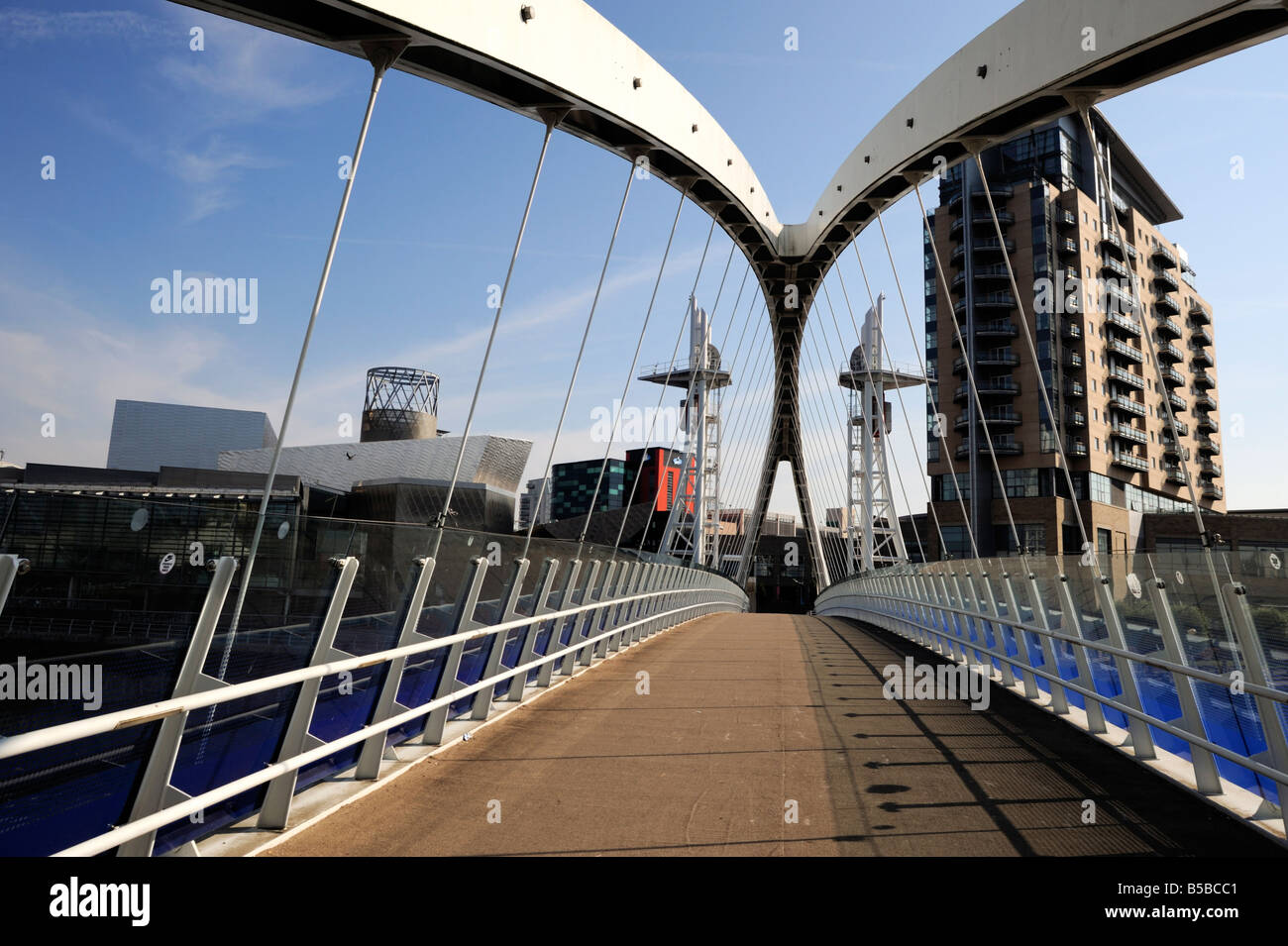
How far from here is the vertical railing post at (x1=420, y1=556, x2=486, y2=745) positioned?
21.1ft

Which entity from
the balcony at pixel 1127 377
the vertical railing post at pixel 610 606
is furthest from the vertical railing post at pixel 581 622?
the balcony at pixel 1127 377

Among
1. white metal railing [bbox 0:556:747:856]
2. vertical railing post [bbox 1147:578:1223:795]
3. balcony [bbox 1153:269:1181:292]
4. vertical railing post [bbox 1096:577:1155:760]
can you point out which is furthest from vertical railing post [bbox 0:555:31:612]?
balcony [bbox 1153:269:1181:292]

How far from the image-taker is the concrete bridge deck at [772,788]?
439 cm

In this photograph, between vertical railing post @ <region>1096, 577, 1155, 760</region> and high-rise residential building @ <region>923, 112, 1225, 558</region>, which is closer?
vertical railing post @ <region>1096, 577, 1155, 760</region>

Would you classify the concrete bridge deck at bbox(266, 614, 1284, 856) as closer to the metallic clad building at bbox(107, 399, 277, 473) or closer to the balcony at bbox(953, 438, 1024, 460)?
the balcony at bbox(953, 438, 1024, 460)

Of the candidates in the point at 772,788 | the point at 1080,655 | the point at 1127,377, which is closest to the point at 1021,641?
the point at 1080,655

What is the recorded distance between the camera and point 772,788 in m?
5.50

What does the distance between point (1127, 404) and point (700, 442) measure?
3735 centimetres

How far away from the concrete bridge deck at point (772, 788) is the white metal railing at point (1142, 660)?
266 millimetres

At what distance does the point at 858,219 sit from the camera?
23.1 metres

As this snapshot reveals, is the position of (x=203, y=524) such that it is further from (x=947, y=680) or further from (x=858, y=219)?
(x=858, y=219)

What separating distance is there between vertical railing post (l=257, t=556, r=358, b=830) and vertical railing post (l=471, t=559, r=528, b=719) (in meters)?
2.58

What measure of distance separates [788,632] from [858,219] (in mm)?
11073

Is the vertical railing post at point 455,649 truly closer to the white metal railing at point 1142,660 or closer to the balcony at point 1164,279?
the white metal railing at point 1142,660
